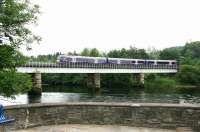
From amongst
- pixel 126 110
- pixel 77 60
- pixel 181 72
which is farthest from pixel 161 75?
pixel 126 110

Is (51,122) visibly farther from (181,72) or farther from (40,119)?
(181,72)

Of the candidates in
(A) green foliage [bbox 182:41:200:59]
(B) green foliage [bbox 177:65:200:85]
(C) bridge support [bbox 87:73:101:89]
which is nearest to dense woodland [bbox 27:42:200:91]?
(B) green foliage [bbox 177:65:200:85]

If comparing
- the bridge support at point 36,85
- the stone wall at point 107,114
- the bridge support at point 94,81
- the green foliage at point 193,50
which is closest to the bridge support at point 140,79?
the bridge support at point 94,81

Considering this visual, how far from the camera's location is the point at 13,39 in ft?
50.3

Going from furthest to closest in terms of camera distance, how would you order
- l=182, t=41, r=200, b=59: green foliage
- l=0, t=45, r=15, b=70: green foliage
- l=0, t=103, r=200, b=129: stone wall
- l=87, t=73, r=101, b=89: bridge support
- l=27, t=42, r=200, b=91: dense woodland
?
1. l=182, t=41, r=200, b=59: green foliage
2. l=27, t=42, r=200, b=91: dense woodland
3. l=87, t=73, r=101, b=89: bridge support
4. l=0, t=103, r=200, b=129: stone wall
5. l=0, t=45, r=15, b=70: green foliage

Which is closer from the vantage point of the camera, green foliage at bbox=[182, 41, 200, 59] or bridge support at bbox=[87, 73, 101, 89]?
bridge support at bbox=[87, 73, 101, 89]

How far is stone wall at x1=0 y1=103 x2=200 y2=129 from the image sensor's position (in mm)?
15422

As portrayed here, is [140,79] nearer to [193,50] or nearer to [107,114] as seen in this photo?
[193,50]

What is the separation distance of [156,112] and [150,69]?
104 meters

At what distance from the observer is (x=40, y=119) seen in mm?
15883

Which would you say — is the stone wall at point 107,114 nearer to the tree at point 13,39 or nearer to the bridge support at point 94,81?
the tree at point 13,39

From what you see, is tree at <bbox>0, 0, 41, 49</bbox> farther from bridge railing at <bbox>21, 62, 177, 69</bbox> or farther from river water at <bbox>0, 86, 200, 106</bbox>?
bridge railing at <bbox>21, 62, 177, 69</bbox>

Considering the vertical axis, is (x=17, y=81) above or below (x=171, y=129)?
above

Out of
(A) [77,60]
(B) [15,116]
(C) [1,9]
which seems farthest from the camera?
(A) [77,60]
